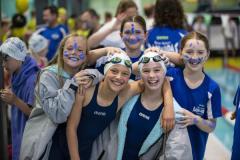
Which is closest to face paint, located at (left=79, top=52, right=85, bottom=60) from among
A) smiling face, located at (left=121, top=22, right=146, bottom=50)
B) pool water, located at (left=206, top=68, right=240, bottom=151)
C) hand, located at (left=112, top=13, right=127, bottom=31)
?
smiling face, located at (left=121, top=22, right=146, bottom=50)

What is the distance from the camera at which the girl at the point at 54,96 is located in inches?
111

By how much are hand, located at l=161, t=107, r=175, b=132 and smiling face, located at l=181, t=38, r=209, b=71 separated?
1.45 feet

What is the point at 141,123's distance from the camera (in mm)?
2877

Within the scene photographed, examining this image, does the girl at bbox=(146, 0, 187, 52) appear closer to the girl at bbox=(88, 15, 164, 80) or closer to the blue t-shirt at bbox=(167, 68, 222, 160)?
the girl at bbox=(88, 15, 164, 80)

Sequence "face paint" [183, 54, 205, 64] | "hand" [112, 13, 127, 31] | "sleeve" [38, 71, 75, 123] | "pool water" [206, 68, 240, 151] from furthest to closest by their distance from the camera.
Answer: "pool water" [206, 68, 240, 151], "hand" [112, 13, 127, 31], "face paint" [183, 54, 205, 64], "sleeve" [38, 71, 75, 123]

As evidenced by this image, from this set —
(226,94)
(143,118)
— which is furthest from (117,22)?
(226,94)

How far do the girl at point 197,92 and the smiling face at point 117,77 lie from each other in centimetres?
44

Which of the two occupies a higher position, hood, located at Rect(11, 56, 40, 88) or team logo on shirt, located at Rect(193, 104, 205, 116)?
hood, located at Rect(11, 56, 40, 88)

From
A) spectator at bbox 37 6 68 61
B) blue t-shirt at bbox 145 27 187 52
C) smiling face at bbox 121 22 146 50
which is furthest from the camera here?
spectator at bbox 37 6 68 61

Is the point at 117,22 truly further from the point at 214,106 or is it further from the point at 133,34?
the point at 214,106

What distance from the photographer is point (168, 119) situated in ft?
9.18

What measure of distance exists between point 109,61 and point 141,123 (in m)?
0.53

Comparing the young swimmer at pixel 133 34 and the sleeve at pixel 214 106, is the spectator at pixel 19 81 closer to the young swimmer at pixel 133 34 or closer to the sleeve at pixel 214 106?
the young swimmer at pixel 133 34

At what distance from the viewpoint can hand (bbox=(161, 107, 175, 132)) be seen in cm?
280
